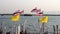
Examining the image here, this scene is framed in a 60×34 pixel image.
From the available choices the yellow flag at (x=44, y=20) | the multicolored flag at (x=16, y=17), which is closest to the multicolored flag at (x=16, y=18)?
the multicolored flag at (x=16, y=17)

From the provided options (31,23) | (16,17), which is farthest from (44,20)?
(16,17)

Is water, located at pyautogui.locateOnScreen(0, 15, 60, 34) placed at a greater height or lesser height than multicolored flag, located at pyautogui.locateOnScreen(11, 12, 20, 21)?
lesser

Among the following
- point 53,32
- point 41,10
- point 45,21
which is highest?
point 41,10

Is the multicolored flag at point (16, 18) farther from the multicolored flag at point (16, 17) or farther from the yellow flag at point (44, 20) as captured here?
the yellow flag at point (44, 20)

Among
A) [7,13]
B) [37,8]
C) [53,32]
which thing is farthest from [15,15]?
[53,32]

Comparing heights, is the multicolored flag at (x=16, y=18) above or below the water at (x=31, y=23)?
above

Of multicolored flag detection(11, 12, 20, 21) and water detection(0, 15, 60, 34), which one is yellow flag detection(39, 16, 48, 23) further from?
multicolored flag detection(11, 12, 20, 21)

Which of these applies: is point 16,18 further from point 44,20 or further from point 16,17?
point 44,20

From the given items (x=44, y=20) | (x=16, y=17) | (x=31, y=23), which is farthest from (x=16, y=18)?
(x=44, y=20)

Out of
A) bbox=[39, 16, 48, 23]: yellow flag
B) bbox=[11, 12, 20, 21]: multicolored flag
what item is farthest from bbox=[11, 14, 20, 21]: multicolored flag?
bbox=[39, 16, 48, 23]: yellow flag

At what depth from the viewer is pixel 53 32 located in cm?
132

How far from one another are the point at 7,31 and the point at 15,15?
17 cm

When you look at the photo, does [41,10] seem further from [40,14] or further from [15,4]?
[15,4]

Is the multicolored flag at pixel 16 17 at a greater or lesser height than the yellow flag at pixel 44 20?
greater
